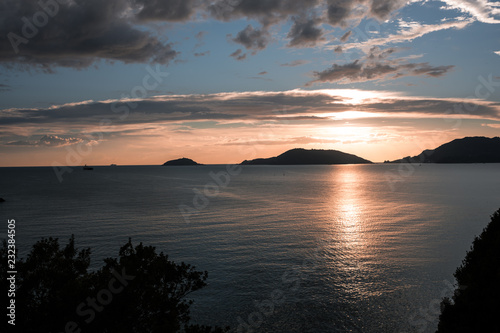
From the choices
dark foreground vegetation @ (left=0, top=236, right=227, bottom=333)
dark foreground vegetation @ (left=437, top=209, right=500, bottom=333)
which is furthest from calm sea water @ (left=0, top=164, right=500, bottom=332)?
dark foreground vegetation @ (left=0, top=236, right=227, bottom=333)

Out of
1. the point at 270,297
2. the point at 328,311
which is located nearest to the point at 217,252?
the point at 270,297

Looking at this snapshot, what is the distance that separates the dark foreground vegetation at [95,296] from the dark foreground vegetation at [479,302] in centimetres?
1937

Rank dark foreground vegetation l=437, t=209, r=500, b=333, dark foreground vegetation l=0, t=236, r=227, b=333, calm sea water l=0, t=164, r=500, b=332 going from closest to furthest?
dark foreground vegetation l=0, t=236, r=227, b=333 < dark foreground vegetation l=437, t=209, r=500, b=333 < calm sea water l=0, t=164, r=500, b=332

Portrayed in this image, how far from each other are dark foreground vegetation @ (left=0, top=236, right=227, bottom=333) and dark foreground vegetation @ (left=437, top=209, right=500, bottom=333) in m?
19.4

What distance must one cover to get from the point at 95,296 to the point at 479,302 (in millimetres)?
27496

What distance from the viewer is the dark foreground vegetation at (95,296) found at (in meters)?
17.0

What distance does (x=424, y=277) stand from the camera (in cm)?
4278

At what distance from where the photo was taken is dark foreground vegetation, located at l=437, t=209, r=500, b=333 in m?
23.8

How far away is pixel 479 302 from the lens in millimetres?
24812

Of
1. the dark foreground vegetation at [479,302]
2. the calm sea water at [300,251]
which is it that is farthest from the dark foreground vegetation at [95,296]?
the dark foreground vegetation at [479,302]

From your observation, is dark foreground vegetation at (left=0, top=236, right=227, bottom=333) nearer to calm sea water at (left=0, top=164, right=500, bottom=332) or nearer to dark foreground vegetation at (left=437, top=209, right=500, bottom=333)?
calm sea water at (left=0, top=164, right=500, bottom=332)

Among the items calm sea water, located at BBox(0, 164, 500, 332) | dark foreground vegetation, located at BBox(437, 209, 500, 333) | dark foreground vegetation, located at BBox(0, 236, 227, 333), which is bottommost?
calm sea water, located at BBox(0, 164, 500, 332)

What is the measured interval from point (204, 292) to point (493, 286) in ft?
93.8

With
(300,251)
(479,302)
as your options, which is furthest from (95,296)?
(300,251)
